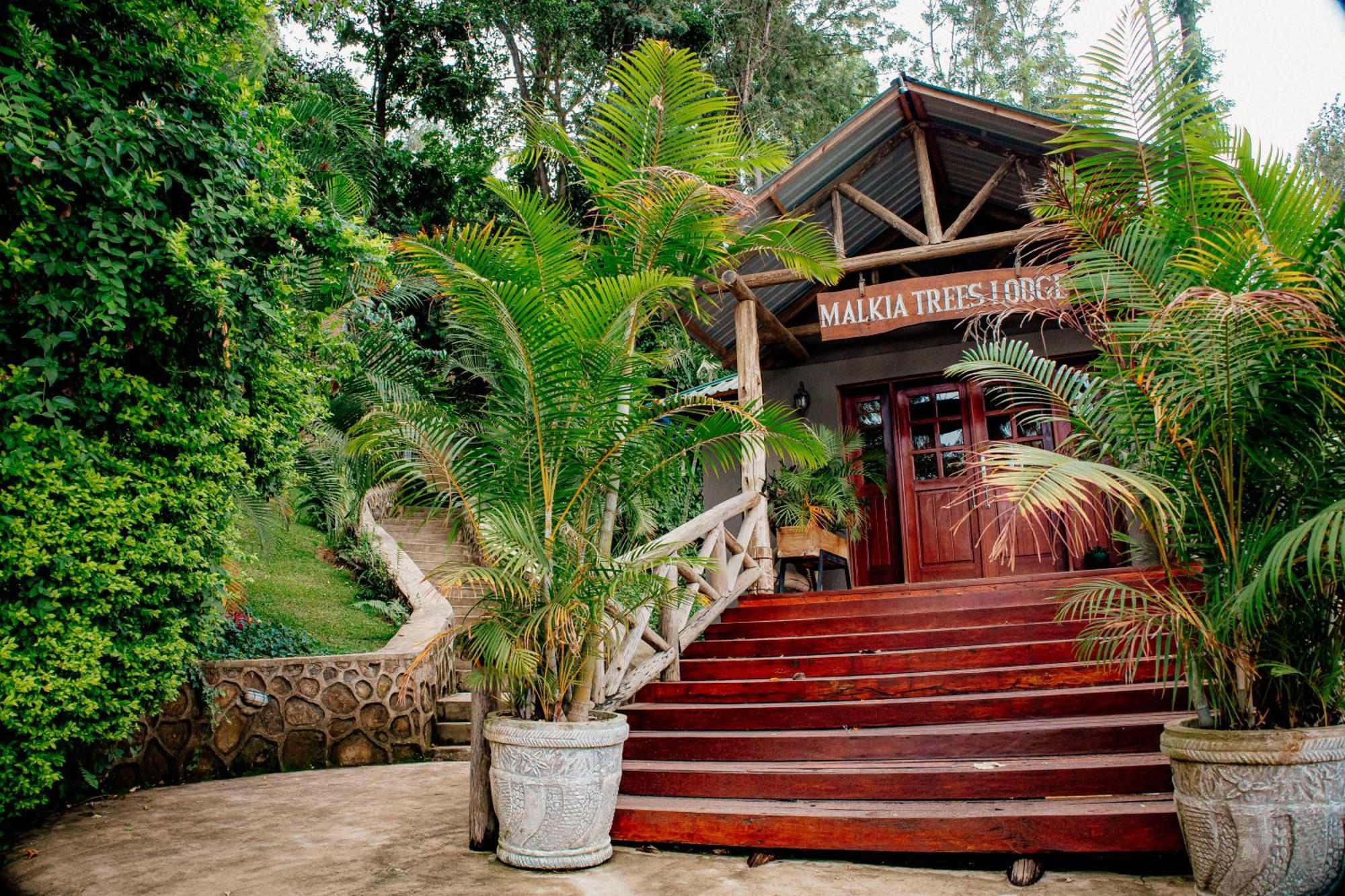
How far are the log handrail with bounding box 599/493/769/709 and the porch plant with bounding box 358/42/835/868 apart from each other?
33 centimetres

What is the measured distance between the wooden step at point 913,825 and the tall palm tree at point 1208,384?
539 mm

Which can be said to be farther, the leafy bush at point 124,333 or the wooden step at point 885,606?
the wooden step at point 885,606

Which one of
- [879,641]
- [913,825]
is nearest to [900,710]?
[879,641]

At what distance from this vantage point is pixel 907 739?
12.8 ft

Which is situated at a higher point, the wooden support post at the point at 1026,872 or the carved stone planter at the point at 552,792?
the carved stone planter at the point at 552,792

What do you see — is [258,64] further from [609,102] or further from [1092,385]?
[1092,385]

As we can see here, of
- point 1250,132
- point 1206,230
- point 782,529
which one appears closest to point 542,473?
point 1206,230

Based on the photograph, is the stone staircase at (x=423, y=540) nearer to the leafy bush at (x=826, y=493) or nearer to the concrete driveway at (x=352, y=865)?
the leafy bush at (x=826, y=493)

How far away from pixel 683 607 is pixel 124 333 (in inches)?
137

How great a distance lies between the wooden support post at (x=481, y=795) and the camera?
3.70 metres

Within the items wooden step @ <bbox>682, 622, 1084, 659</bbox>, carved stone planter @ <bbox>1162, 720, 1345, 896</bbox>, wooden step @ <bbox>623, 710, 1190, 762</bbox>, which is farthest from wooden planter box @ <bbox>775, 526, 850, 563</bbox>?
carved stone planter @ <bbox>1162, 720, 1345, 896</bbox>

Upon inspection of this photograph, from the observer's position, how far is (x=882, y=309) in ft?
22.0

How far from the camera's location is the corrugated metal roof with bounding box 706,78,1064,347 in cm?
666

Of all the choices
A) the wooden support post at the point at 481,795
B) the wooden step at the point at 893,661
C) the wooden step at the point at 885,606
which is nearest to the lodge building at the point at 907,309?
the wooden step at the point at 885,606
